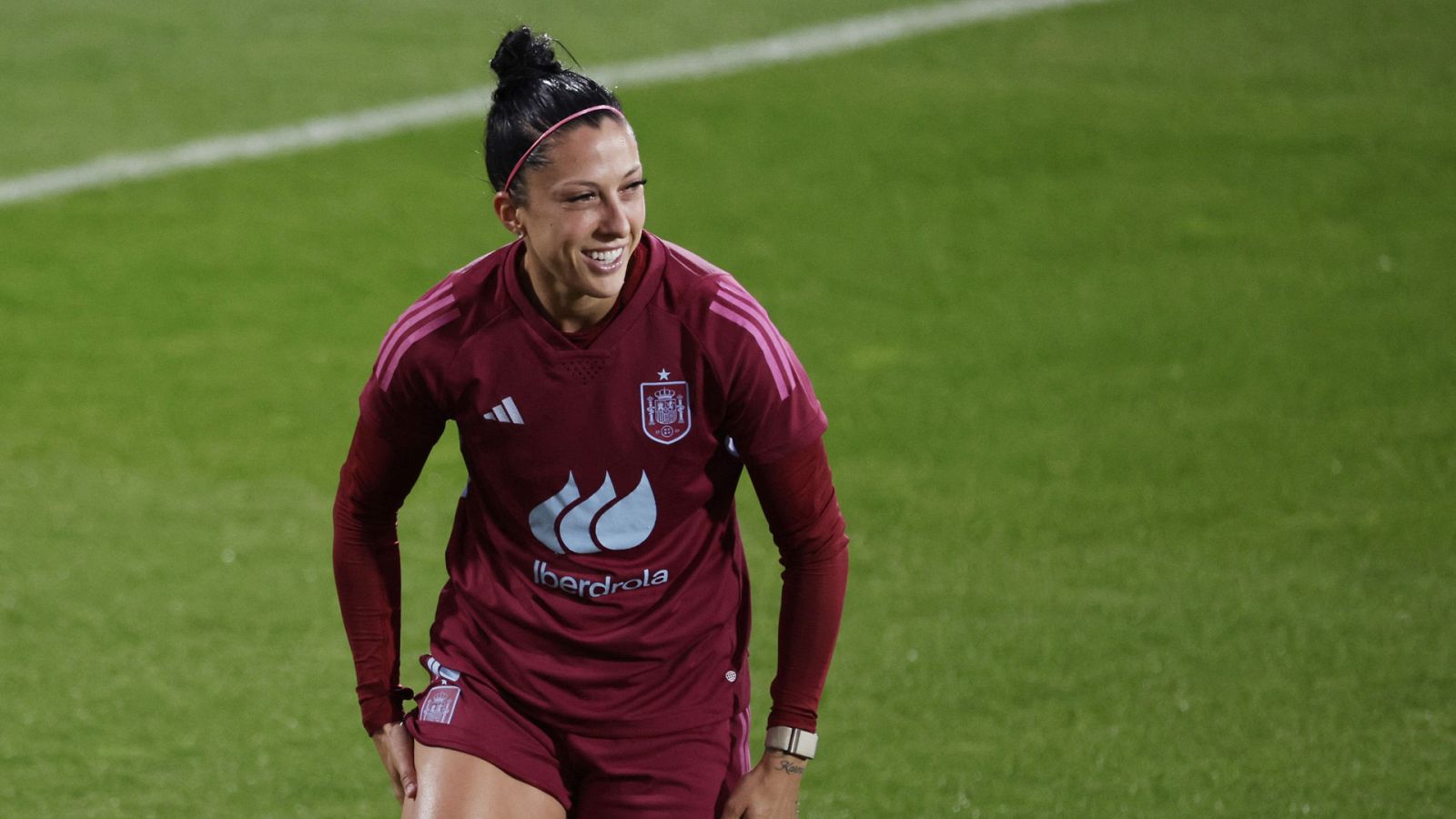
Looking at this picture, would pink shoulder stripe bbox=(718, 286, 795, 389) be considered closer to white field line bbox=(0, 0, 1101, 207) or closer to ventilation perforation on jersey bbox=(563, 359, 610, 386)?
ventilation perforation on jersey bbox=(563, 359, 610, 386)

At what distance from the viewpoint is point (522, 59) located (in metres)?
3.17

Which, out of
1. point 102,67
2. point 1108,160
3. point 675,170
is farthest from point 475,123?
point 1108,160

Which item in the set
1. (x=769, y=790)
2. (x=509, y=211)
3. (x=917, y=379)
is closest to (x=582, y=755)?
(x=769, y=790)

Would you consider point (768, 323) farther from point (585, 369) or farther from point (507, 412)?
point (507, 412)

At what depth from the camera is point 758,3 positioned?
1260 cm

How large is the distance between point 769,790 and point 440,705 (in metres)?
0.59

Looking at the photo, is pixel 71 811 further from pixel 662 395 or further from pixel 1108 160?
pixel 1108 160

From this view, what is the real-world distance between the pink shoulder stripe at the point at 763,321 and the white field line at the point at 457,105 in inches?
297

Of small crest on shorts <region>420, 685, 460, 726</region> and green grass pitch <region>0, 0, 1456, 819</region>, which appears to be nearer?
small crest on shorts <region>420, 685, 460, 726</region>

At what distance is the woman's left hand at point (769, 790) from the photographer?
130 inches

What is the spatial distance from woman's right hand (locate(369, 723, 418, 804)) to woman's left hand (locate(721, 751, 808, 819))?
56 centimetres

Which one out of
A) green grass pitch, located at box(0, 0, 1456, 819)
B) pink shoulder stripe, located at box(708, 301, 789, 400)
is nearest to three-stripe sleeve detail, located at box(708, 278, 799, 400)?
pink shoulder stripe, located at box(708, 301, 789, 400)

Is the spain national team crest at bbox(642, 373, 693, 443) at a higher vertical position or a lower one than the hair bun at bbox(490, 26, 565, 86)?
lower

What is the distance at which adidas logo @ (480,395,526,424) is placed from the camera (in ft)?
10.5
